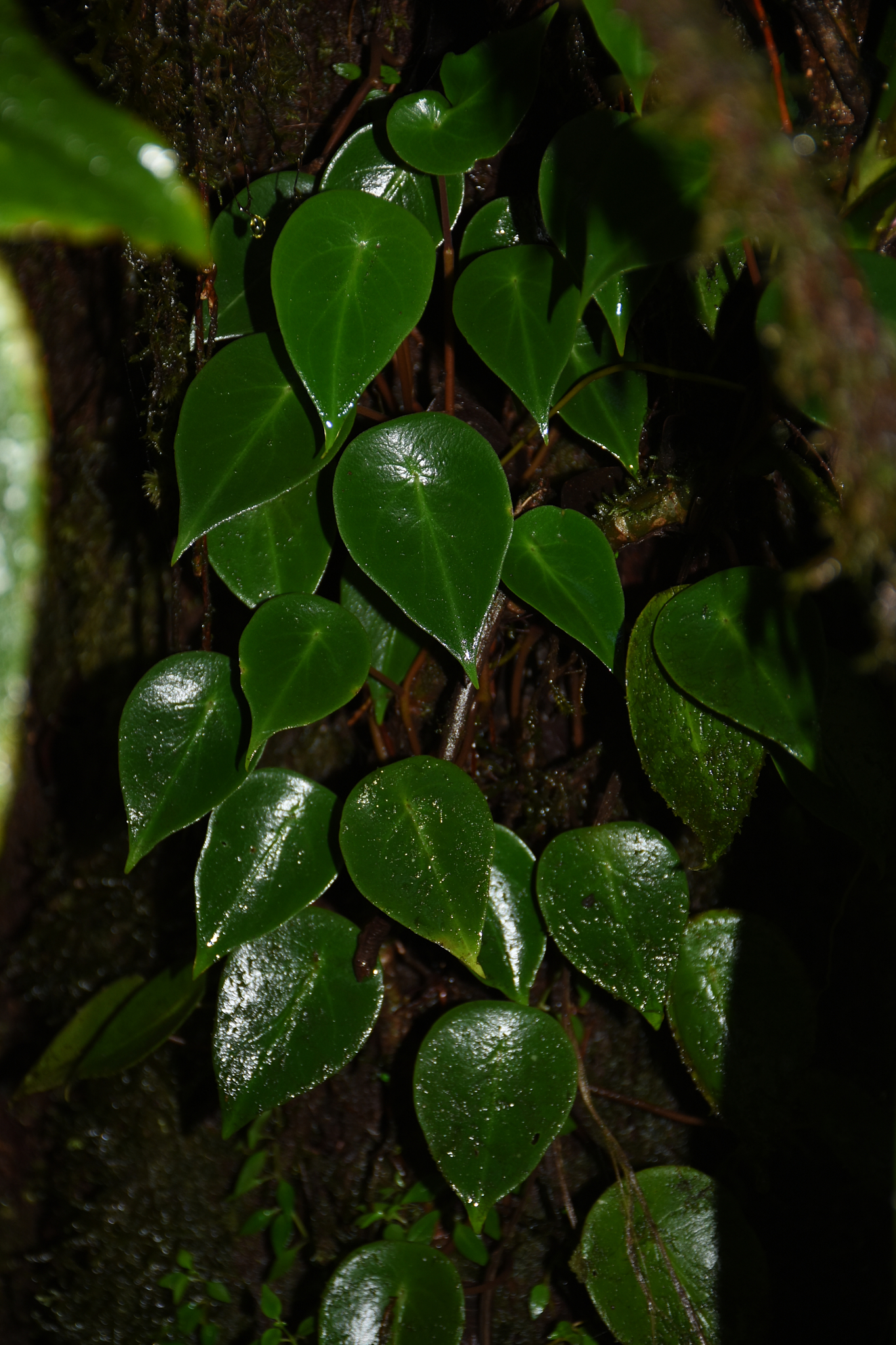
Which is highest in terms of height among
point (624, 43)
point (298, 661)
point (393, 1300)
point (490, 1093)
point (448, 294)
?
point (624, 43)

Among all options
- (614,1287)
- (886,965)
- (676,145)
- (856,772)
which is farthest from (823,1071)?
(676,145)

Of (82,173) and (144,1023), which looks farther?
(144,1023)

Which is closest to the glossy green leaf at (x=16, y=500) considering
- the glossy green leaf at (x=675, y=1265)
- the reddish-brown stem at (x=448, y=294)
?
the reddish-brown stem at (x=448, y=294)

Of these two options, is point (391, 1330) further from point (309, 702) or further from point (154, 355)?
point (154, 355)

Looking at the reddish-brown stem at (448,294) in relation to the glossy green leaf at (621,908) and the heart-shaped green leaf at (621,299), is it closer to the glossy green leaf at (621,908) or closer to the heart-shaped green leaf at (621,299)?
the heart-shaped green leaf at (621,299)

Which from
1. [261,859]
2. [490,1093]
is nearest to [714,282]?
[261,859]

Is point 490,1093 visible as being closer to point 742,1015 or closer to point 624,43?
point 742,1015
